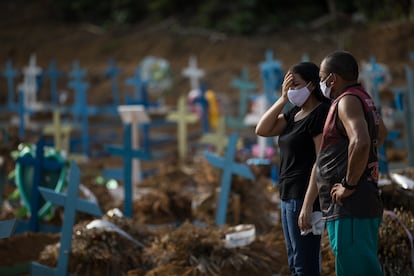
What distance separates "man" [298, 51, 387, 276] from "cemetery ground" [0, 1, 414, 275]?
57.7 inches

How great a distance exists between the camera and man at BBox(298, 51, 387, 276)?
3951 millimetres

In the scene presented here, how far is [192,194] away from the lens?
30.1 ft

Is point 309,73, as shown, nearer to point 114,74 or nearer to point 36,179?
point 36,179

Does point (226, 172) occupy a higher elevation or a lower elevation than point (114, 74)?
lower

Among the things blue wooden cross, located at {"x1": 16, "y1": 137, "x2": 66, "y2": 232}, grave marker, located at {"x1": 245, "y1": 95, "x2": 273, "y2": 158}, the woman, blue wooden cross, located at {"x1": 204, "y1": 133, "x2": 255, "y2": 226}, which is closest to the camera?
the woman

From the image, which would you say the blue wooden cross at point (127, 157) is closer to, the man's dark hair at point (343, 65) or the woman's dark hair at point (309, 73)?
the woman's dark hair at point (309, 73)

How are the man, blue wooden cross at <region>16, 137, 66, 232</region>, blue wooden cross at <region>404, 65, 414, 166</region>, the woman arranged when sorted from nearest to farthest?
1. the man
2. the woman
3. blue wooden cross at <region>16, 137, 66, 232</region>
4. blue wooden cross at <region>404, 65, 414, 166</region>

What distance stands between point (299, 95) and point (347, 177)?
65 centimetres

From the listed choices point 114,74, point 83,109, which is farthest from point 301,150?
point 114,74

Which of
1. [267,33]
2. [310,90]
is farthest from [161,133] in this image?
[310,90]

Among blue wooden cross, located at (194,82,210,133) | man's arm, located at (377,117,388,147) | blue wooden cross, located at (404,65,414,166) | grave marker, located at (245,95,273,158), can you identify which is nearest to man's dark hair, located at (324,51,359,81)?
man's arm, located at (377,117,388,147)

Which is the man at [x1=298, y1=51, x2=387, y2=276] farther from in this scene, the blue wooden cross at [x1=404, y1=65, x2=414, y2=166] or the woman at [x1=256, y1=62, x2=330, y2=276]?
the blue wooden cross at [x1=404, y1=65, x2=414, y2=166]

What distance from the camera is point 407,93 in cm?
932

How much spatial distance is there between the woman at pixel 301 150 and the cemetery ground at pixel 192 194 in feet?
3.58
